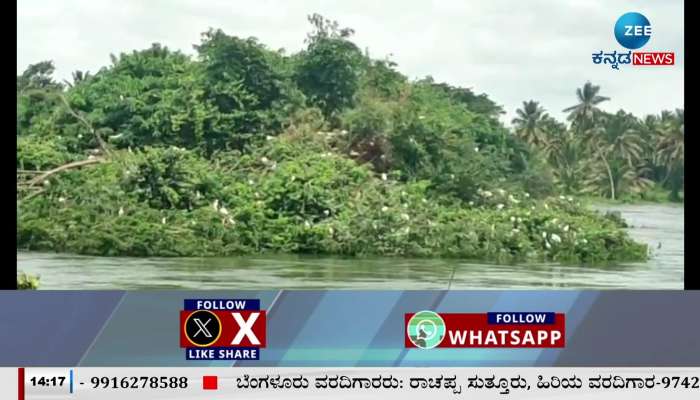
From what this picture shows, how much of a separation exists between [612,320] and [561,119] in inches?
71.0

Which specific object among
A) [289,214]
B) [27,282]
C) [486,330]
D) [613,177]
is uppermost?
[613,177]

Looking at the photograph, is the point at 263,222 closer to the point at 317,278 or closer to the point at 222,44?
the point at 317,278

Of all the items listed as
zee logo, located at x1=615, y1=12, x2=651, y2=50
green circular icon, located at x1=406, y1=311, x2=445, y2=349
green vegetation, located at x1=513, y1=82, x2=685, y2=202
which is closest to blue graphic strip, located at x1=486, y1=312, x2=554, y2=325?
green circular icon, located at x1=406, y1=311, x2=445, y2=349

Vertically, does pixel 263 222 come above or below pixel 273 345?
above

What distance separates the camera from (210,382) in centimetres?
1057

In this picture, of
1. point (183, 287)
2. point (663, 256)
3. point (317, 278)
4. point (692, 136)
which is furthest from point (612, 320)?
→ point (183, 287)

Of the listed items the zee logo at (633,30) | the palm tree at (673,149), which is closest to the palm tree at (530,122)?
the zee logo at (633,30)

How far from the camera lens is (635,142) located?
11.5m

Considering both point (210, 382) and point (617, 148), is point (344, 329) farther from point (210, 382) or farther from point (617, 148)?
point (617, 148)

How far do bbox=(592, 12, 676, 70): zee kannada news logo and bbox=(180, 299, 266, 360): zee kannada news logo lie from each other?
3.62 metres

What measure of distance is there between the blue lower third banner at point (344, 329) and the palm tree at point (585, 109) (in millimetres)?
1558

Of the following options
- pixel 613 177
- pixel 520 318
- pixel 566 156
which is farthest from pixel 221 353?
pixel 613 177

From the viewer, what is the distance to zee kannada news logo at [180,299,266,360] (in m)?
10.7

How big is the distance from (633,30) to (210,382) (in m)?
4.50
